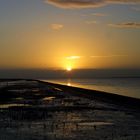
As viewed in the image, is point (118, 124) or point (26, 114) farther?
point (26, 114)

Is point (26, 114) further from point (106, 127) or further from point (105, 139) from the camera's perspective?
point (105, 139)

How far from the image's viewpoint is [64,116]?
2647cm

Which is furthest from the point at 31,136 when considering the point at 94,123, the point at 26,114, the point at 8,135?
the point at 26,114

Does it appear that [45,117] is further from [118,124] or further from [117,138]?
[117,138]

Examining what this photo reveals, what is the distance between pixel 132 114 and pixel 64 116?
15.7ft

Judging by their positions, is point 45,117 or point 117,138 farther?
point 45,117

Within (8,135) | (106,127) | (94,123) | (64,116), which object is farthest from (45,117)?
(8,135)

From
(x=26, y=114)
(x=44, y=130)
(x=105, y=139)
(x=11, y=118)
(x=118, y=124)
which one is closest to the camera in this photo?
(x=105, y=139)

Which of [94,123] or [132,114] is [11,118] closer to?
[94,123]

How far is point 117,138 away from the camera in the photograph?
57.8 feet

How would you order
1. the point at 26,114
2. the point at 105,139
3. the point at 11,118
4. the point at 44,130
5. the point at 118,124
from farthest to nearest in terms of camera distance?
the point at 26,114, the point at 11,118, the point at 118,124, the point at 44,130, the point at 105,139

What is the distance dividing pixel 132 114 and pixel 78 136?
10.1 meters

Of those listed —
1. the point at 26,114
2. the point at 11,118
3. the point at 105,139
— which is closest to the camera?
the point at 105,139

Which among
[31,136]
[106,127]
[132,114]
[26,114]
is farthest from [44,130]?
[132,114]
